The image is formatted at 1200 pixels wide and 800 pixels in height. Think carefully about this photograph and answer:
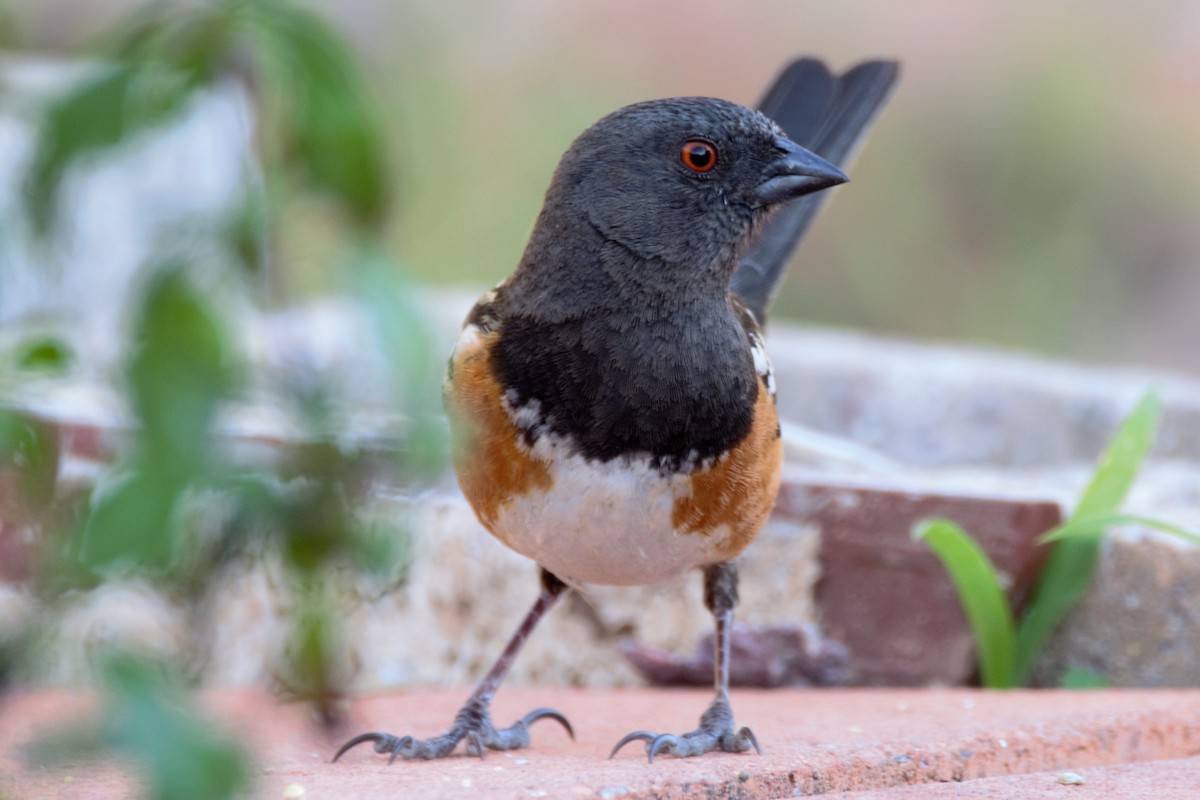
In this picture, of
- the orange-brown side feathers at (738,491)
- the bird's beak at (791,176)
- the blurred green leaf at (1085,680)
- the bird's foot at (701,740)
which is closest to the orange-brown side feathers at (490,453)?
the orange-brown side feathers at (738,491)

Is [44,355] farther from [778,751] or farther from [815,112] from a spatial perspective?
[815,112]

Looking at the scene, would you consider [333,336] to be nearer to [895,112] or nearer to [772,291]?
[772,291]

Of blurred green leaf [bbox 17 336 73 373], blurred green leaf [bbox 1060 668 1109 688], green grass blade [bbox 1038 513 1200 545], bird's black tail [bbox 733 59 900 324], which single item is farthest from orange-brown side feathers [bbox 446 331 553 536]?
blurred green leaf [bbox 1060 668 1109 688]

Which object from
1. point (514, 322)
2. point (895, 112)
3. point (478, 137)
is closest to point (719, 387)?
point (514, 322)

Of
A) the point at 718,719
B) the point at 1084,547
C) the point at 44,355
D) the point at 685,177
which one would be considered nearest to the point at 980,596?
the point at 1084,547

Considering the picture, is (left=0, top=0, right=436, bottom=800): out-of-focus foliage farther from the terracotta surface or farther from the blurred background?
the blurred background
